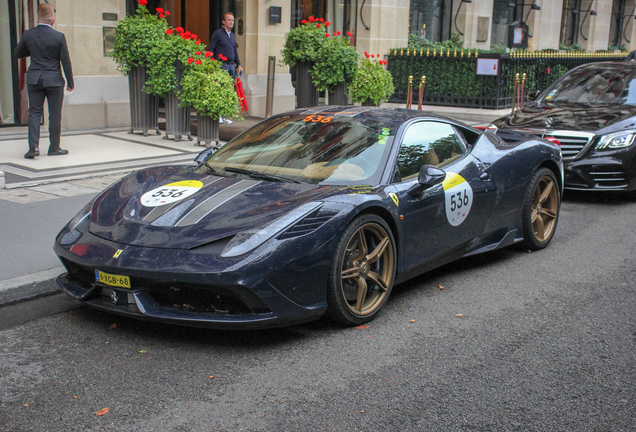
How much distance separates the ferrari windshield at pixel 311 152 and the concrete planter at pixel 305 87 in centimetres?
872

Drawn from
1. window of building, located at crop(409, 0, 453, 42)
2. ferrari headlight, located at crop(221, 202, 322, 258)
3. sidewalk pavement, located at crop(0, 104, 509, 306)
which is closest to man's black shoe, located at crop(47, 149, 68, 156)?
sidewalk pavement, located at crop(0, 104, 509, 306)

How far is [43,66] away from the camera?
966cm

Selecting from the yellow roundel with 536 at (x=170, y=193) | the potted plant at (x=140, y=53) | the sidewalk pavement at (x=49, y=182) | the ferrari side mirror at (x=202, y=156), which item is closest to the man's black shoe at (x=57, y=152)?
the sidewalk pavement at (x=49, y=182)

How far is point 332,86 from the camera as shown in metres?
14.1

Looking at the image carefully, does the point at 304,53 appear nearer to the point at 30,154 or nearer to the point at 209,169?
the point at 30,154

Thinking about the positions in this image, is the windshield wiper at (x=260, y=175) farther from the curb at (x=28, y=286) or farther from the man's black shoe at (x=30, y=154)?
the man's black shoe at (x=30, y=154)

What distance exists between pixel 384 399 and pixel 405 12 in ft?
60.6

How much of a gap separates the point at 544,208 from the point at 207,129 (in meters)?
6.18

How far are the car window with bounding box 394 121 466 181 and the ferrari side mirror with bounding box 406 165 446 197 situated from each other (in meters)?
0.13

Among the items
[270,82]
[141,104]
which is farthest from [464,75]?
[141,104]

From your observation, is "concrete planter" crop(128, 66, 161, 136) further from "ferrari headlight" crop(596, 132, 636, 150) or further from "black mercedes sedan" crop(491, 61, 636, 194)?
"ferrari headlight" crop(596, 132, 636, 150)

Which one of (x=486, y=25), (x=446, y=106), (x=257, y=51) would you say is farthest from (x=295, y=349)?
(x=486, y=25)

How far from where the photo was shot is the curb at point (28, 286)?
4941 millimetres

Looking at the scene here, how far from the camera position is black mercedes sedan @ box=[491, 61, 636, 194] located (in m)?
8.69
